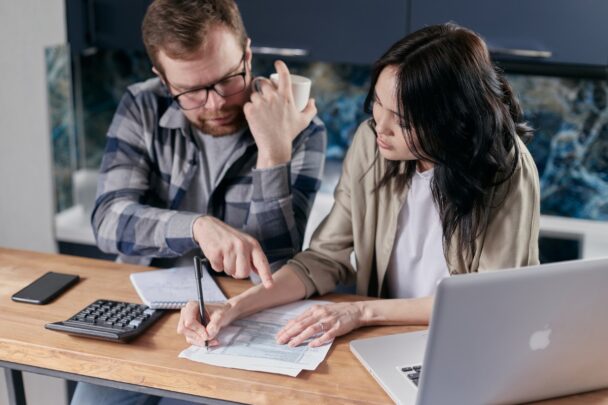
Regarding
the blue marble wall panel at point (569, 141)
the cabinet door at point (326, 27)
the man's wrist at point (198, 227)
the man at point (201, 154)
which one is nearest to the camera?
the man's wrist at point (198, 227)

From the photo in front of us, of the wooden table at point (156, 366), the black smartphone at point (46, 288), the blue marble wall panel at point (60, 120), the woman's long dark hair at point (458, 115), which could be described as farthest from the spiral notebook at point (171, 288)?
the blue marble wall panel at point (60, 120)

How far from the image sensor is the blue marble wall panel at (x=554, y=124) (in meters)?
2.70

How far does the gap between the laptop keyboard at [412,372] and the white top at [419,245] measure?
417 mm

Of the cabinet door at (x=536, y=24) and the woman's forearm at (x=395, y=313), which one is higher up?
the cabinet door at (x=536, y=24)

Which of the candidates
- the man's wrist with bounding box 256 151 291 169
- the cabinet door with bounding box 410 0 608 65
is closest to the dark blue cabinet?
the cabinet door with bounding box 410 0 608 65

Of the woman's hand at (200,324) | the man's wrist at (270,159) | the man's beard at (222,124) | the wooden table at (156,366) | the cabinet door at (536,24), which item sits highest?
the cabinet door at (536,24)

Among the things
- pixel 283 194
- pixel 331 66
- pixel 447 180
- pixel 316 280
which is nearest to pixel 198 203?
pixel 283 194

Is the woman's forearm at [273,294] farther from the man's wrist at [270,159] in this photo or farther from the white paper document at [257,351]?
the man's wrist at [270,159]

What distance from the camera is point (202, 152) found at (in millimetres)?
1968

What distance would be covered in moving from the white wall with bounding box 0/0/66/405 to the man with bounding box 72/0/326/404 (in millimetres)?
702

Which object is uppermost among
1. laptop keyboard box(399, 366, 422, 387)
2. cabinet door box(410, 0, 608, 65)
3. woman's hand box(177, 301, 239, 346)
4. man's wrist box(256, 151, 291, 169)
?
cabinet door box(410, 0, 608, 65)

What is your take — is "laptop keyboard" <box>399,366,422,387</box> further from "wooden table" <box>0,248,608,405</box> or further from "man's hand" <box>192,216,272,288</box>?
"man's hand" <box>192,216,272,288</box>

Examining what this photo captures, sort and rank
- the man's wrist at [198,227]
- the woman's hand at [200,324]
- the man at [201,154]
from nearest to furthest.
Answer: the woman's hand at [200,324], the man's wrist at [198,227], the man at [201,154]

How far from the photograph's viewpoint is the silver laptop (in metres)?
1.10
